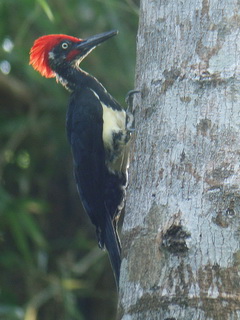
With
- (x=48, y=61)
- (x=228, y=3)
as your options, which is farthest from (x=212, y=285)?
(x=48, y=61)

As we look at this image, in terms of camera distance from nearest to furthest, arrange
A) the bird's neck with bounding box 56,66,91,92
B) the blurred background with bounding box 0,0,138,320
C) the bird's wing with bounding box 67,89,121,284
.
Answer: the bird's wing with bounding box 67,89,121,284 → the bird's neck with bounding box 56,66,91,92 → the blurred background with bounding box 0,0,138,320

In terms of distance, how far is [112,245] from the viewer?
140 inches

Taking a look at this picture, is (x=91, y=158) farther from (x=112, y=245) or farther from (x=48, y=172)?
(x=48, y=172)

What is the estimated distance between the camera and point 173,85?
2609 millimetres

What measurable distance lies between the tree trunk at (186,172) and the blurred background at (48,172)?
2433mm

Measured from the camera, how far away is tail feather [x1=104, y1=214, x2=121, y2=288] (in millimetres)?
3464

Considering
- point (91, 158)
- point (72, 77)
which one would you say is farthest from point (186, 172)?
point (72, 77)

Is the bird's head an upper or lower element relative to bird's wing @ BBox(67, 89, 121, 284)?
upper

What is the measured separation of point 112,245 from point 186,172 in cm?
120

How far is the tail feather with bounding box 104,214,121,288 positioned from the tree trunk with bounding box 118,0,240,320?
34.6 inches

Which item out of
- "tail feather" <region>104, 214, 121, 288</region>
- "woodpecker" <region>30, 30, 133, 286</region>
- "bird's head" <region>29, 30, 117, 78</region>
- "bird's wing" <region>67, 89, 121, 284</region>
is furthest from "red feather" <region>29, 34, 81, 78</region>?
"tail feather" <region>104, 214, 121, 288</region>

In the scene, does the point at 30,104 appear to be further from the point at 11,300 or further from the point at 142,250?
the point at 142,250

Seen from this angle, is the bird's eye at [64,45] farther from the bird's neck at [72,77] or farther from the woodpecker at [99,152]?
the woodpecker at [99,152]

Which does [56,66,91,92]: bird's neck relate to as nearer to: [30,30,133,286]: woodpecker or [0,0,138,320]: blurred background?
[30,30,133,286]: woodpecker
